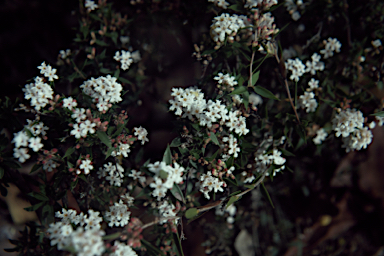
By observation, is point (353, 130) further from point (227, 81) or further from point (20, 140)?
point (20, 140)

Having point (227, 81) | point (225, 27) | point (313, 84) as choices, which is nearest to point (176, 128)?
point (227, 81)

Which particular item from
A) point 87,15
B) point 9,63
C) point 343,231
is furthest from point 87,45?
point 343,231

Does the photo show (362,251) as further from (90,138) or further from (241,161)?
(90,138)

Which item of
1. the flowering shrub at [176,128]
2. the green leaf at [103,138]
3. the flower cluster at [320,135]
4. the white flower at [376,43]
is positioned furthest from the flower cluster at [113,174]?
the white flower at [376,43]

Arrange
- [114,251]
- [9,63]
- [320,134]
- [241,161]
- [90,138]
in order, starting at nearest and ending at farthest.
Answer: [114,251] → [90,138] → [241,161] → [320,134] → [9,63]

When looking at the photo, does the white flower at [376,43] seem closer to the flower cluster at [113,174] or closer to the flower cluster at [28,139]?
the flower cluster at [113,174]

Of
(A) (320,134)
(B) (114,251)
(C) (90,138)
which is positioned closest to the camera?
(B) (114,251)
